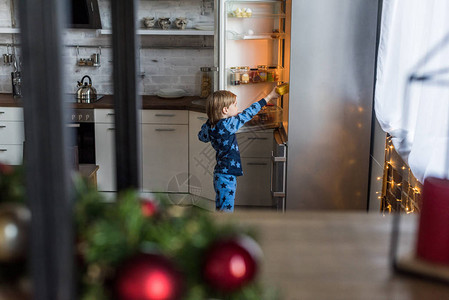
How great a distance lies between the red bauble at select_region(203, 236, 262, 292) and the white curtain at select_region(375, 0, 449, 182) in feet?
3.40

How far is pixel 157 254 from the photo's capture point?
541 mm

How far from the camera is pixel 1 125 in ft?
15.6

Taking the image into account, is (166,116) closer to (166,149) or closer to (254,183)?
(166,149)

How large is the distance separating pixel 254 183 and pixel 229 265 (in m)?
3.80

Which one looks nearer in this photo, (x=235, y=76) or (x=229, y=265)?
(x=229, y=265)

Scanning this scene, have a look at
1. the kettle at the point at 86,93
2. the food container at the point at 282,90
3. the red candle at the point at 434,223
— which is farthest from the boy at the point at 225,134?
the red candle at the point at 434,223

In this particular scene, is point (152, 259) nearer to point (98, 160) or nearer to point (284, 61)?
point (284, 61)

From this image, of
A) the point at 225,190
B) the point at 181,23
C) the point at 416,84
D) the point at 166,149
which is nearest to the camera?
the point at 416,84

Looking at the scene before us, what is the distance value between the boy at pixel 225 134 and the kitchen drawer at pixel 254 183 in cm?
74

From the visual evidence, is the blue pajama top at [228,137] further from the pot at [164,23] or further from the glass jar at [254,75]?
the pot at [164,23]

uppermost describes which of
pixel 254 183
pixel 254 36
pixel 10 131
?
pixel 254 36

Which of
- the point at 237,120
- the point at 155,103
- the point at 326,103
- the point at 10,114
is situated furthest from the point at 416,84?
the point at 10,114

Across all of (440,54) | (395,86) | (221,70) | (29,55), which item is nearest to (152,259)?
(29,55)

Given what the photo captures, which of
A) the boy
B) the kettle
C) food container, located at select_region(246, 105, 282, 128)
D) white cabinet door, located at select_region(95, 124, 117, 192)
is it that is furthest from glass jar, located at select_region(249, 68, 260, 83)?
the kettle
